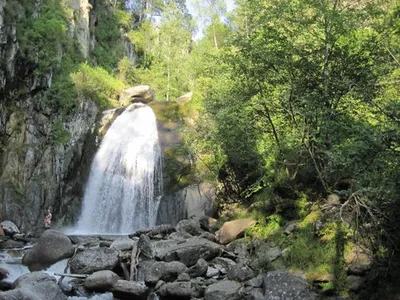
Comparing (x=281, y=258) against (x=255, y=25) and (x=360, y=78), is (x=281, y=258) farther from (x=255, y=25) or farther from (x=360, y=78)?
(x=255, y=25)

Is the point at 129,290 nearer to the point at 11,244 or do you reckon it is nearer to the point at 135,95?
the point at 11,244

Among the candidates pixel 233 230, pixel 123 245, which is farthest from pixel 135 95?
pixel 233 230

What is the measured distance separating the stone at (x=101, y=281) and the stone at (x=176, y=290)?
1.31 m

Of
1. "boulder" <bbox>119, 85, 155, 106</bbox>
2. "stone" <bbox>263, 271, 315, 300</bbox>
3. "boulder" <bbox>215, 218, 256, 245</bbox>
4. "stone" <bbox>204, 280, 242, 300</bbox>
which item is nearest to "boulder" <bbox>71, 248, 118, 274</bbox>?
"stone" <bbox>204, 280, 242, 300</bbox>

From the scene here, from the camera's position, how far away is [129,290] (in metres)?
9.41

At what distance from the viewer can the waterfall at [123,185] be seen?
19172mm

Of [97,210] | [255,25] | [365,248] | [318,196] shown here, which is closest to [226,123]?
[255,25]

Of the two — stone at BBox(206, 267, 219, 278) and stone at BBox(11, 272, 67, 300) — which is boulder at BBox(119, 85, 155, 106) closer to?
stone at BBox(206, 267, 219, 278)

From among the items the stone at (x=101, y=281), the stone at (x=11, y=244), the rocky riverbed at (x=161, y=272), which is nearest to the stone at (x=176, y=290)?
the rocky riverbed at (x=161, y=272)

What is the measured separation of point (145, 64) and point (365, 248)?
34.8 m

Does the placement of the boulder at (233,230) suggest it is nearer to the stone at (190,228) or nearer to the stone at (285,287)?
the stone at (190,228)

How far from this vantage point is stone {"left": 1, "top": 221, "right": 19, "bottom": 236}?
15.8 meters

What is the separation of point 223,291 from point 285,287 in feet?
4.58

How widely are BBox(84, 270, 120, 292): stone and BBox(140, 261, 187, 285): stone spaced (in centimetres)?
85
